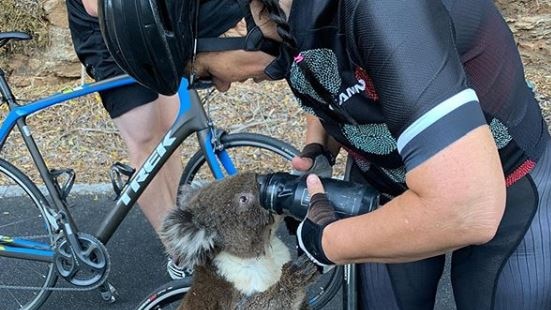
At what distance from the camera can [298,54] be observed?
6.19 ft

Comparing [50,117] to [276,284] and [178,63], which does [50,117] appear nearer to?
[276,284]

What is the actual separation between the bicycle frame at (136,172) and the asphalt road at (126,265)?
403 mm


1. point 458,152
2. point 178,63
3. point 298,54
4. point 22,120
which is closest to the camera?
point 458,152

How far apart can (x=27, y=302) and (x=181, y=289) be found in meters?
1.57

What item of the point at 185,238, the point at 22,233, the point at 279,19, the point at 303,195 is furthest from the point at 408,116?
the point at 22,233

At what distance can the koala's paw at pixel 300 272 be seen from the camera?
2.35 meters

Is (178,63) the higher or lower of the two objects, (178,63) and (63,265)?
the higher

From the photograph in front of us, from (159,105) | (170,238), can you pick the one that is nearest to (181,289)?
(170,238)

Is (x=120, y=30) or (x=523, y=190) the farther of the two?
(x=523, y=190)

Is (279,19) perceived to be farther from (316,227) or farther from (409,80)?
(316,227)

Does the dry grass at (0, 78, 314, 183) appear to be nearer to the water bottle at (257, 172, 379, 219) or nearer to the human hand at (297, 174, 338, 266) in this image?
the water bottle at (257, 172, 379, 219)

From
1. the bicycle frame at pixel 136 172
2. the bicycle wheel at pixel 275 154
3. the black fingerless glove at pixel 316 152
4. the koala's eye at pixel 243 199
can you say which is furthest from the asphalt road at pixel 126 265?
the black fingerless glove at pixel 316 152

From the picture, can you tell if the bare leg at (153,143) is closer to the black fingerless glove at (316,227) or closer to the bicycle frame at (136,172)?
the bicycle frame at (136,172)

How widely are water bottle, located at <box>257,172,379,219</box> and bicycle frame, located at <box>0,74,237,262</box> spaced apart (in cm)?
139
